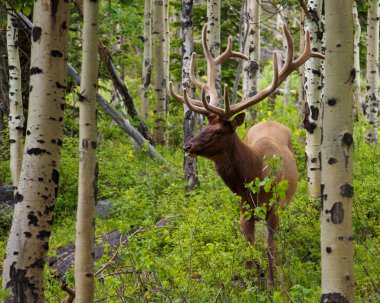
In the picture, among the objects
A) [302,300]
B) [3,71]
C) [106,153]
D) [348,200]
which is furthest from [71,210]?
[348,200]

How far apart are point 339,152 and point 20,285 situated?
2231mm

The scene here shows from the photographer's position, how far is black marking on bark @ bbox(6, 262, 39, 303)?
4.72m

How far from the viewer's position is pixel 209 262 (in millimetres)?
6996

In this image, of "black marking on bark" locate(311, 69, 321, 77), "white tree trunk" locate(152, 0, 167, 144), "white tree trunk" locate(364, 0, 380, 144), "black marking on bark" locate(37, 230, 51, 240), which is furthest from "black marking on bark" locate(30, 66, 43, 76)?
"white tree trunk" locate(152, 0, 167, 144)

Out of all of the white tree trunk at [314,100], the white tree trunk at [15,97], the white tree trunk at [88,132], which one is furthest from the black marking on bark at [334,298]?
the white tree trunk at [15,97]

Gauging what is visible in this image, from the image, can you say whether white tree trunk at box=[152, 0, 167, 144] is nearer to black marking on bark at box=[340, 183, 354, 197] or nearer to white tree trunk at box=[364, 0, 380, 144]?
white tree trunk at box=[364, 0, 380, 144]

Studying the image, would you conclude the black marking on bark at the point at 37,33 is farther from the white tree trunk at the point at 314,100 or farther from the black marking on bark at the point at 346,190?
the white tree trunk at the point at 314,100

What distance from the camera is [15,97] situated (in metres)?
10.6

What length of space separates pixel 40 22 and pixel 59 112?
60 cm

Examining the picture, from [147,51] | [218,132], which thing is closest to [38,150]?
[218,132]

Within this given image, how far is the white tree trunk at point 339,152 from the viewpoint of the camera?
13.1 ft

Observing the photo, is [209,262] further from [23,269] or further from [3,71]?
[3,71]

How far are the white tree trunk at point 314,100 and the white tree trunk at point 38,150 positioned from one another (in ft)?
18.2

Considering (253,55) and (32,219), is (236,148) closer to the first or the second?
(32,219)
